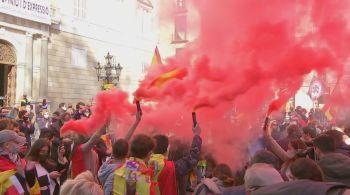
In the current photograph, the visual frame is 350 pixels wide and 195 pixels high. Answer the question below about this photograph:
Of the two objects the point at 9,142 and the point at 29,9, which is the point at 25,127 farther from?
the point at 29,9

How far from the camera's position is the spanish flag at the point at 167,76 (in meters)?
7.11

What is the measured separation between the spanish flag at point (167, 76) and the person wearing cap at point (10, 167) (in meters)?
A: 2.72

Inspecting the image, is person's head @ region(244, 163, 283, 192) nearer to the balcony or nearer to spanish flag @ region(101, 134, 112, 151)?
spanish flag @ region(101, 134, 112, 151)

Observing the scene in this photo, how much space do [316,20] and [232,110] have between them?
6.54 feet

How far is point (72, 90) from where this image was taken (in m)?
24.9

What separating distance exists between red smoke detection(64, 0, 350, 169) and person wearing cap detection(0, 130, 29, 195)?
220 cm

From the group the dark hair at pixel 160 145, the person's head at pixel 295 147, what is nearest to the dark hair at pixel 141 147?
the dark hair at pixel 160 145

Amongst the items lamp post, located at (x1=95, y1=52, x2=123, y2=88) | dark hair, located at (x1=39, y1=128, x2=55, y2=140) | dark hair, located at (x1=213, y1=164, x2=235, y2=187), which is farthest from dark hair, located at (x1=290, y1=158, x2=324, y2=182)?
lamp post, located at (x1=95, y1=52, x2=123, y2=88)

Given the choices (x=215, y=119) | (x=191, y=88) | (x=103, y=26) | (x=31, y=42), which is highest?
(x=103, y=26)

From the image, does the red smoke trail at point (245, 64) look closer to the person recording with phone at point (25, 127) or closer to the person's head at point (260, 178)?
the person's head at point (260, 178)

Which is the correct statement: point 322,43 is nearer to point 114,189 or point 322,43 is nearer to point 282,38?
point 282,38

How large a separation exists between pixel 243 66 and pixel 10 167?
3.77 meters

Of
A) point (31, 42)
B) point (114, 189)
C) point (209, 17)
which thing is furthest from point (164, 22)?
point (31, 42)

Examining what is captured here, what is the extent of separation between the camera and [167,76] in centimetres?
727
